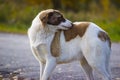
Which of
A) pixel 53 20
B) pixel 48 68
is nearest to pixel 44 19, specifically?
pixel 53 20

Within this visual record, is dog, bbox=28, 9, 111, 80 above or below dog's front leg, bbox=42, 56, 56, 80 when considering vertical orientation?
above

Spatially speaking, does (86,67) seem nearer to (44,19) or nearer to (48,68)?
(48,68)

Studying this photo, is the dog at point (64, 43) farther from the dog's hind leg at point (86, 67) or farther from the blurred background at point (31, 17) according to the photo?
the blurred background at point (31, 17)

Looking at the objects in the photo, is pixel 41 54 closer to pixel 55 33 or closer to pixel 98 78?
pixel 55 33

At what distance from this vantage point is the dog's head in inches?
412

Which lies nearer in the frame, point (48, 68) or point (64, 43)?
point (48, 68)

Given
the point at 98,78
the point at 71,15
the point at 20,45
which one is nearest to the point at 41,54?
the point at 98,78

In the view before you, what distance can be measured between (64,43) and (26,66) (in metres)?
4.50

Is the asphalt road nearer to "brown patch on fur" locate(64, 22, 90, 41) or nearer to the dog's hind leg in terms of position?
the dog's hind leg

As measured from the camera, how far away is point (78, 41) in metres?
10.6

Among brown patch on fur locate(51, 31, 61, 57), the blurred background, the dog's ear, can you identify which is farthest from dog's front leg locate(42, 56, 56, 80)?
the blurred background

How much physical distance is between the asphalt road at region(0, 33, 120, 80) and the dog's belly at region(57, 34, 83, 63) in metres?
1.85

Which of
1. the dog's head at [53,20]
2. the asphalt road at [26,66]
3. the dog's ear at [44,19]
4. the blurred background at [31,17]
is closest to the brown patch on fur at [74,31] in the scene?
the dog's head at [53,20]

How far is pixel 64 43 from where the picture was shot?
1067 cm
